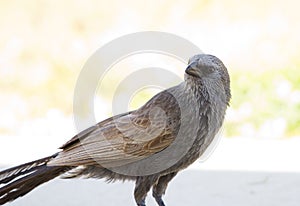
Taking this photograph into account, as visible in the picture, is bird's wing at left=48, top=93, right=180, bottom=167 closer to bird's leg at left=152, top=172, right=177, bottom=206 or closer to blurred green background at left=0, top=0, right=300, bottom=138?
bird's leg at left=152, top=172, right=177, bottom=206

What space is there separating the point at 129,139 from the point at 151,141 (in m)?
0.07

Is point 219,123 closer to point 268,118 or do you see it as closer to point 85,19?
point 268,118

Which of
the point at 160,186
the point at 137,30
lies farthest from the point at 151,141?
the point at 137,30

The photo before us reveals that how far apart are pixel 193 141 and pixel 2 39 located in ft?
11.5

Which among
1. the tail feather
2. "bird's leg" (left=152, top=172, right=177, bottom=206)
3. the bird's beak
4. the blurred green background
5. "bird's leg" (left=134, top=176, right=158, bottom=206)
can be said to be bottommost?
"bird's leg" (left=134, top=176, right=158, bottom=206)

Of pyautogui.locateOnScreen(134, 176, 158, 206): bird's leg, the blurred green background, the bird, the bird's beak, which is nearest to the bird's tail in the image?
the bird

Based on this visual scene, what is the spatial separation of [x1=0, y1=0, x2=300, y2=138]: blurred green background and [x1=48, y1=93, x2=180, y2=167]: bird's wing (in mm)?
2071

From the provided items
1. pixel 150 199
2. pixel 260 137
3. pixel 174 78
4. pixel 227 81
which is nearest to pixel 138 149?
pixel 227 81

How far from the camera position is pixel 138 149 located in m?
2.18

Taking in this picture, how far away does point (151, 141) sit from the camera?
218 centimetres

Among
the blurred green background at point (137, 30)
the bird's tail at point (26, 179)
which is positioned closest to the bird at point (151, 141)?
the bird's tail at point (26, 179)

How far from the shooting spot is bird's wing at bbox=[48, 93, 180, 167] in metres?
2.17

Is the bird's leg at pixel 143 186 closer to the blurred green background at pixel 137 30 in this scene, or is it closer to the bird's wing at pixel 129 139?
the bird's wing at pixel 129 139

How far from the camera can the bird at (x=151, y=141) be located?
2.13 meters
